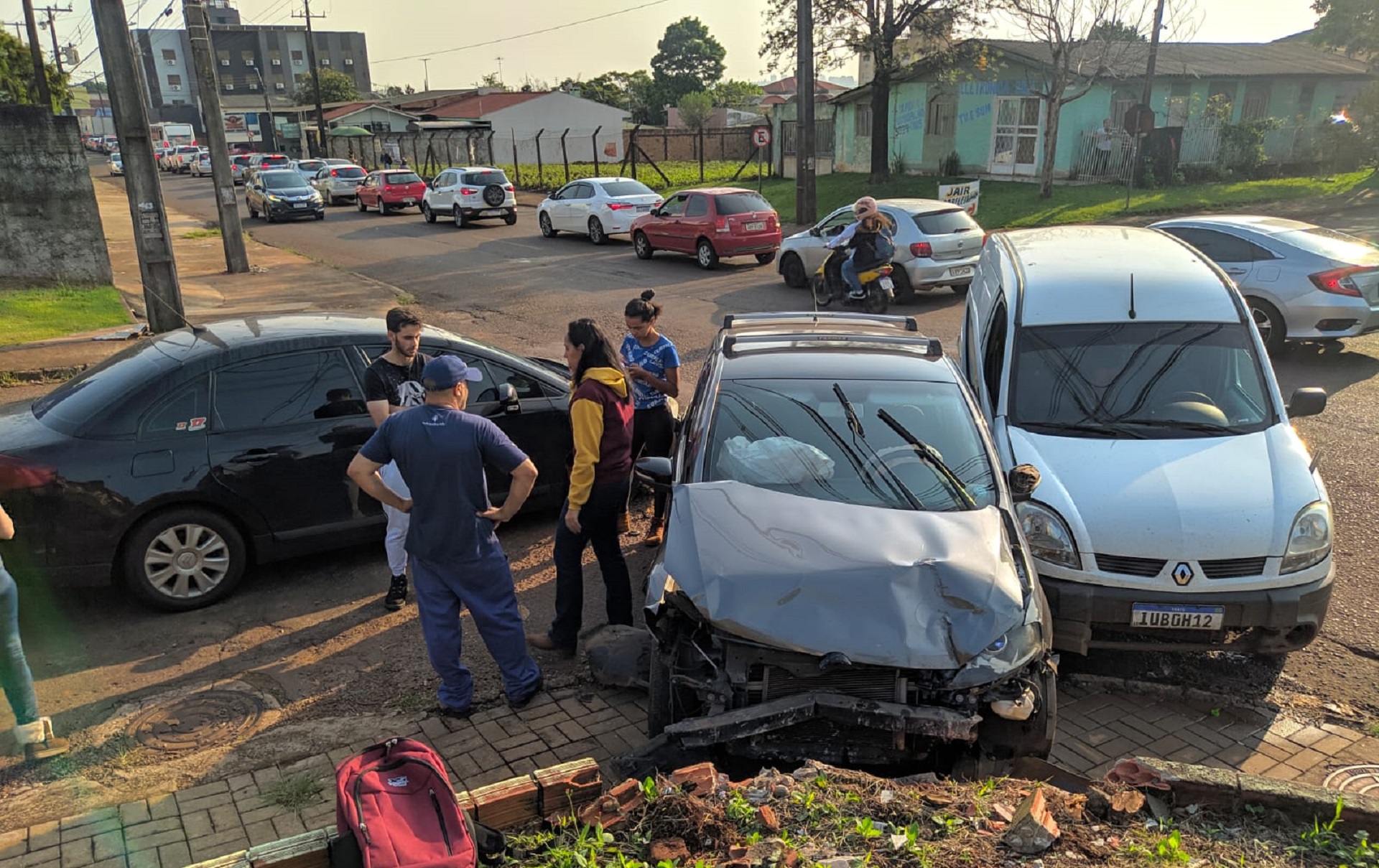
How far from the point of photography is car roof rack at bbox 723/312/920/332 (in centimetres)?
599

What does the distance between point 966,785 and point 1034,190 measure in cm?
2555

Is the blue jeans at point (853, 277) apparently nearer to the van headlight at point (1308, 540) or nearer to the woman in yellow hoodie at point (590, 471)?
the woman in yellow hoodie at point (590, 471)

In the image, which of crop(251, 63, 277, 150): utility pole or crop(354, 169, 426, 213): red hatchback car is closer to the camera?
crop(354, 169, 426, 213): red hatchback car

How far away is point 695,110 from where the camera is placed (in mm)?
64750

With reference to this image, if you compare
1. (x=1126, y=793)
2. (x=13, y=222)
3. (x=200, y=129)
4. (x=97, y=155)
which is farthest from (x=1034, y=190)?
(x=200, y=129)

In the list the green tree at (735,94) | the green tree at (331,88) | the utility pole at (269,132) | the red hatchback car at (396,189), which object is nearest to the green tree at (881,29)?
the red hatchback car at (396,189)

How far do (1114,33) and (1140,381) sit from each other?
24277mm

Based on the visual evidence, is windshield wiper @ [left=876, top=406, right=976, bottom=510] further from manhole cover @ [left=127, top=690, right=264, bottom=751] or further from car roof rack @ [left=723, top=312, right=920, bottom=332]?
manhole cover @ [left=127, top=690, right=264, bottom=751]

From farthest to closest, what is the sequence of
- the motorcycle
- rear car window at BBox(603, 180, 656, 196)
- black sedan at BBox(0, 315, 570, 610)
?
1. rear car window at BBox(603, 180, 656, 196)
2. the motorcycle
3. black sedan at BBox(0, 315, 570, 610)

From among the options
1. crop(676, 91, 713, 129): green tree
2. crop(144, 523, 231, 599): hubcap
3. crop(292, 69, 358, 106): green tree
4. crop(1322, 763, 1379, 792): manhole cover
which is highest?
crop(292, 69, 358, 106): green tree

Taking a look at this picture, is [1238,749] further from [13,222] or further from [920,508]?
[13,222]

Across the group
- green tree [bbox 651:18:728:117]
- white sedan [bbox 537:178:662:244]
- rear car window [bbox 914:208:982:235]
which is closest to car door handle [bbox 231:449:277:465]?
rear car window [bbox 914:208:982:235]

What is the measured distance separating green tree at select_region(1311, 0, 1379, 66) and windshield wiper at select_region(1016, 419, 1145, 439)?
33.8 meters

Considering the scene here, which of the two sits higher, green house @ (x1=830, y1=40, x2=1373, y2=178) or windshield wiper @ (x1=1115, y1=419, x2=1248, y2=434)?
green house @ (x1=830, y1=40, x2=1373, y2=178)
